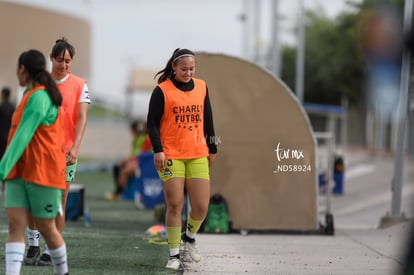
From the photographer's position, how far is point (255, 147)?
1254 cm

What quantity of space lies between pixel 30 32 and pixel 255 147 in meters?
16.9

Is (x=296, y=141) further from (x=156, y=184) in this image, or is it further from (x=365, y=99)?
(x=365, y=99)

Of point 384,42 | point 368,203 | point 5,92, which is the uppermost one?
point 384,42

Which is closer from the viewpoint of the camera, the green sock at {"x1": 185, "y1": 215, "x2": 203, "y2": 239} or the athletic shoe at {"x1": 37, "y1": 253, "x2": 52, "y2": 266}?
the athletic shoe at {"x1": 37, "y1": 253, "x2": 52, "y2": 266}

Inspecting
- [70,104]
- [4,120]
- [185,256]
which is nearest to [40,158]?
[70,104]

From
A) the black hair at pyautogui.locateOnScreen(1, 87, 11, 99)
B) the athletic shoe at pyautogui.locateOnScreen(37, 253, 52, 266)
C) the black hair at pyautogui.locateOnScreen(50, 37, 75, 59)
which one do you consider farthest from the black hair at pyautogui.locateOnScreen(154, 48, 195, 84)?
the black hair at pyautogui.locateOnScreen(1, 87, 11, 99)

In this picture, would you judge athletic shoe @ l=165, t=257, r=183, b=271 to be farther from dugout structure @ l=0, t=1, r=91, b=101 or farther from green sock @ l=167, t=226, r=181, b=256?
dugout structure @ l=0, t=1, r=91, b=101

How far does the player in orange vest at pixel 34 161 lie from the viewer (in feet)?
21.9

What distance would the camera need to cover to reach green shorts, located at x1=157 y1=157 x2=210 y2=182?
8.73m

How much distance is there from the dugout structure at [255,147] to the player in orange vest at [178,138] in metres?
3.64

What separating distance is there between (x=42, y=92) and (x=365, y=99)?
59.9 meters

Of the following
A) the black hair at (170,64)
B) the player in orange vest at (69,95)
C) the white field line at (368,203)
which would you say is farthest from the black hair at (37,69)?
the white field line at (368,203)

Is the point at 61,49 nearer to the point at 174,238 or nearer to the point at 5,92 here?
the point at 174,238

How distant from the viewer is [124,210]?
17031 millimetres
